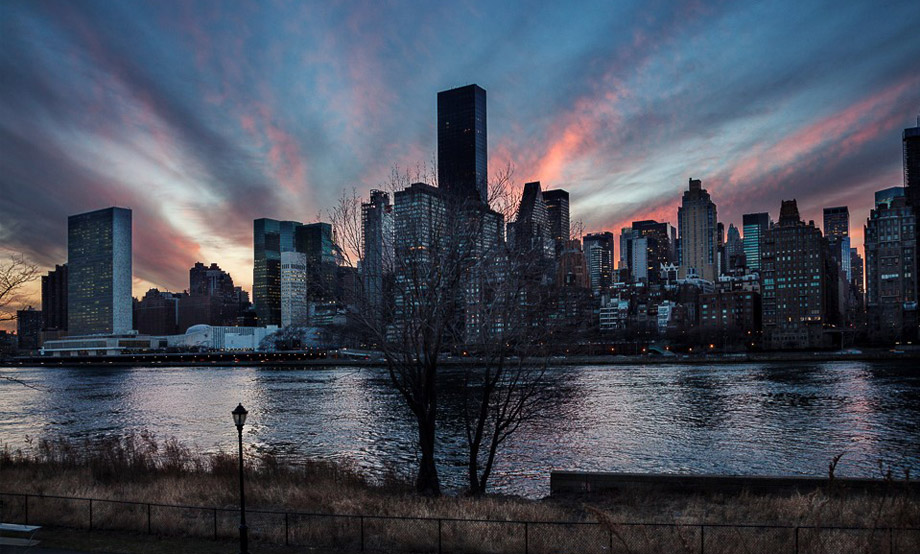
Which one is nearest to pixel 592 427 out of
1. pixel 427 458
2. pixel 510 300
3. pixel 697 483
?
pixel 697 483

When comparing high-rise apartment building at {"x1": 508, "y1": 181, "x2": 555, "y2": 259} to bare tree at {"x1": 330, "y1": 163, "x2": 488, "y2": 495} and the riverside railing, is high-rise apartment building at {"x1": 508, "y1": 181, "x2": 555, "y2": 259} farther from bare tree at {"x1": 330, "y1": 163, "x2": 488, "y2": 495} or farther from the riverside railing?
the riverside railing

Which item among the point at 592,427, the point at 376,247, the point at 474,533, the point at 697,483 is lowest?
the point at 592,427

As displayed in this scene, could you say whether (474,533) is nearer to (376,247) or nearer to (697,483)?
(376,247)

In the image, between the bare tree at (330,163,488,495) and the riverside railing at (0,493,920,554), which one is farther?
the bare tree at (330,163,488,495)

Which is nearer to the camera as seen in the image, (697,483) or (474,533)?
(474,533)

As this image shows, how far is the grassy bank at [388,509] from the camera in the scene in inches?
691

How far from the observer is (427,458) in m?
23.8

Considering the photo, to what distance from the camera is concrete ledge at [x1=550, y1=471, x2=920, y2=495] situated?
78.0 ft

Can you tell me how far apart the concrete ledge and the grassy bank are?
484 millimetres

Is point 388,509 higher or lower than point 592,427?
higher

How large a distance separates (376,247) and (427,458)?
7.99m

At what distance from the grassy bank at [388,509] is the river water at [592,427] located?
16.7 feet

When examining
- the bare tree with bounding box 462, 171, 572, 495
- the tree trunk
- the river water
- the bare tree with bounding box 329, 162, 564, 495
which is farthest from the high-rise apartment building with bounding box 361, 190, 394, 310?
the river water

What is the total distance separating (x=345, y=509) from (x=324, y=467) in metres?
10.2
